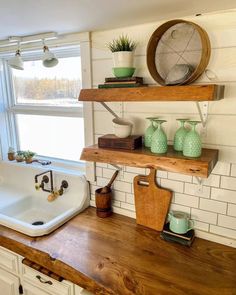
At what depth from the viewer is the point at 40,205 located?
190cm

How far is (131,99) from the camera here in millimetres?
1148

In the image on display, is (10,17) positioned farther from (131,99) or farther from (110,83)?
(131,99)

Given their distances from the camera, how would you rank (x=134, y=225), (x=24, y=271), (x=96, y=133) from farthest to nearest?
(x=96, y=133) < (x=134, y=225) < (x=24, y=271)

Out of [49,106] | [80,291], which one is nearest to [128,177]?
[80,291]

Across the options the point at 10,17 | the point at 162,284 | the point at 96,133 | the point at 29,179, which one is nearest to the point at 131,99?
the point at 96,133

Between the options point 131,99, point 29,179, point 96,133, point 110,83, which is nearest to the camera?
point 131,99

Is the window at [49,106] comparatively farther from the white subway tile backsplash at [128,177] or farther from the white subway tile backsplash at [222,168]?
the white subway tile backsplash at [222,168]

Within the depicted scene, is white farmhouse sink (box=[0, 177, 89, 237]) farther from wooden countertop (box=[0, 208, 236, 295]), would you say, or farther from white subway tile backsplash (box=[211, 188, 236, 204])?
white subway tile backsplash (box=[211, 188, 236, 204])

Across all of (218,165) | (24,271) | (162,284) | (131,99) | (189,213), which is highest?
(131,99)

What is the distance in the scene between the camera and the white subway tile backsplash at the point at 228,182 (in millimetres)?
1235

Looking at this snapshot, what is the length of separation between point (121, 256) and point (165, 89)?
831 mm

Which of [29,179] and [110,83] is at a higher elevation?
[110,83]

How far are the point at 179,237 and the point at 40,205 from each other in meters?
1.11

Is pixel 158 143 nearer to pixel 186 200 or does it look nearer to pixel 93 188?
pixel 186 200
